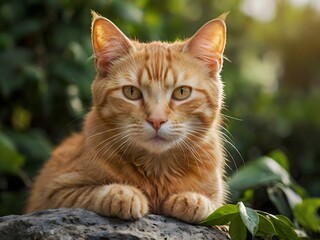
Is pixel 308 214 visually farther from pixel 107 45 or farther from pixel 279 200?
pixel 107 45

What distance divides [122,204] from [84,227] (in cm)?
16

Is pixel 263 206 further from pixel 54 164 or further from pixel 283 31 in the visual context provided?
pixel 283 31

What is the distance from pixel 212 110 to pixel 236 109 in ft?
8.75

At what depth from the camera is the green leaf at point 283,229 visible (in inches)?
96.2

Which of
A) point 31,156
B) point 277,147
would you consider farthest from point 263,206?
point 277,147

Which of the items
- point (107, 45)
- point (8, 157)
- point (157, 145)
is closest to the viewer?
point (157, 145)

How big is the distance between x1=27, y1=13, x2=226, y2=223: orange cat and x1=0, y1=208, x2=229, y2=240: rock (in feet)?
0.21

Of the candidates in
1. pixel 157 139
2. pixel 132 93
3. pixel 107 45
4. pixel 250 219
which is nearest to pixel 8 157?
pixel 107 45

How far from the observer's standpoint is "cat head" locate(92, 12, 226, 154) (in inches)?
94.7

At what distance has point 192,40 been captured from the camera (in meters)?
2.63

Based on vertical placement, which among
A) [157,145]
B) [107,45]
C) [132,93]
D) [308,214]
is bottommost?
[308,214]

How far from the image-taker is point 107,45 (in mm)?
2633

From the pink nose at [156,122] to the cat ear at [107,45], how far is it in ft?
1.35

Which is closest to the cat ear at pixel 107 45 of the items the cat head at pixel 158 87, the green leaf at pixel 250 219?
the cat head at pixel 158 87
